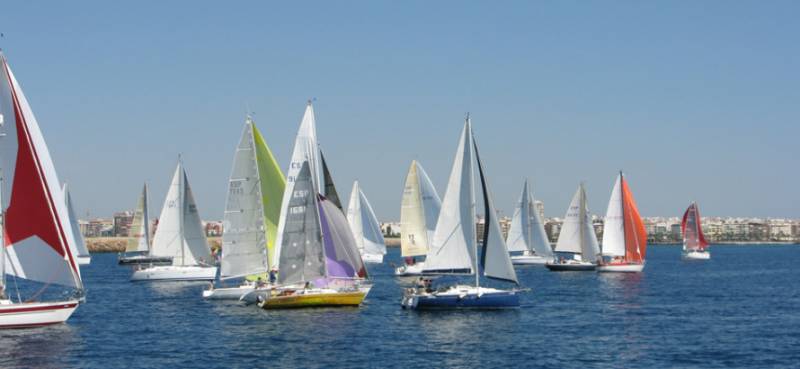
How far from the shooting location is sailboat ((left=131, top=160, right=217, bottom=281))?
78938mm

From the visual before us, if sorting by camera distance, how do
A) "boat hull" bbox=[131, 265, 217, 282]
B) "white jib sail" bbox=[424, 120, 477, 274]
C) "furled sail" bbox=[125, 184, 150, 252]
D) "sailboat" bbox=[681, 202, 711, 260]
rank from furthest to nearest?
"sailboat" bbox=[681, 202, 711, 260]
"furled sail" bbox=[125, 184, 150, 252]
"boat hull" bbox=[131, 265, 217, 282]
"white jib sail" bbox=[424, 120, 477, 274]

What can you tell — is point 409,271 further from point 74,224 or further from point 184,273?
point 74,224

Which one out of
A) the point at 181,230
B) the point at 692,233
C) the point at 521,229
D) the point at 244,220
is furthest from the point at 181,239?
the point at 692,233

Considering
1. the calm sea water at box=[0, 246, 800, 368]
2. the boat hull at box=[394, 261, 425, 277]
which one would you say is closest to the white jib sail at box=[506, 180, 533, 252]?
the boat hull at box=[394, 261, 425, 277]

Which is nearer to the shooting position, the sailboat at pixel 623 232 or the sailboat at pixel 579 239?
the sailboat at pixel 623 232

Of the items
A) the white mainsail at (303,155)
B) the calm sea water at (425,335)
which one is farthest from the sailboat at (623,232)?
the white mainsail at (303,155)

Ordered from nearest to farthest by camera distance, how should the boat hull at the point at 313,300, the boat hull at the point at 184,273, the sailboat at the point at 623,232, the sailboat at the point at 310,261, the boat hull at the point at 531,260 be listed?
1. the boat hull at the point at 313,300
2. the sailboat at the point at 310,261
3. the boat hull at the point at 184,273
4. the sailboat at the point at 623,232
5. the boat hull at the point at 531,260

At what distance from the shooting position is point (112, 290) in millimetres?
72750

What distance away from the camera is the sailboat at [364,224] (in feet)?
332

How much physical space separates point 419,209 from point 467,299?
3363cm

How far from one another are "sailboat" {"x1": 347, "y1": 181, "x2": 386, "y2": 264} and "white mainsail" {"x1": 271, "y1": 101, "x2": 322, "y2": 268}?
44279mm

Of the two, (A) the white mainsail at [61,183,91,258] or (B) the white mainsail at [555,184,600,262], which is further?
(A) the white mainsail at [61,183,91,258]

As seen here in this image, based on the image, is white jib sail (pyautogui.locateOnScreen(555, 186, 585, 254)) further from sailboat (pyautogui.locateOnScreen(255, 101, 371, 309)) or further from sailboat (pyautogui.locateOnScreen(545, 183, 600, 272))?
sailboat (pyautogui.locateOnScreen(255, 101, 371, 309))

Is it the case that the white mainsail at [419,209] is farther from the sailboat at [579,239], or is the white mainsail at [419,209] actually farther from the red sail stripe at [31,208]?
the red sail stripe at [31,208]
